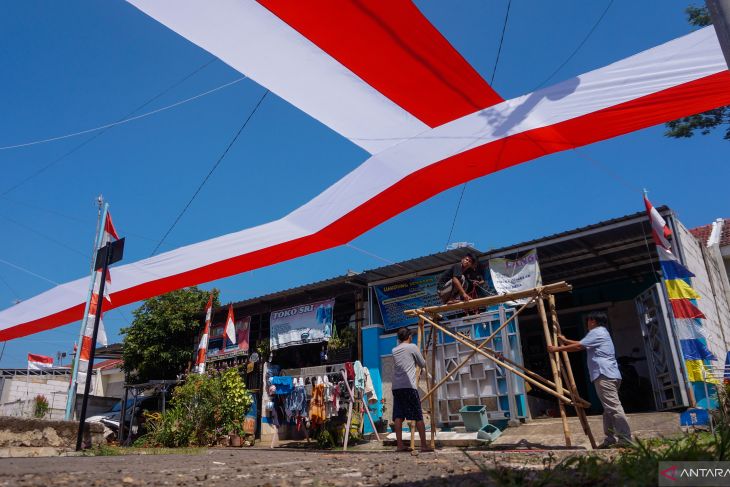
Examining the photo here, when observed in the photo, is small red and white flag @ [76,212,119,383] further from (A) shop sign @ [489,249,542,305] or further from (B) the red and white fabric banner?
(A) shop sign @ [489,249,542,305]

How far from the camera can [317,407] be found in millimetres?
9438

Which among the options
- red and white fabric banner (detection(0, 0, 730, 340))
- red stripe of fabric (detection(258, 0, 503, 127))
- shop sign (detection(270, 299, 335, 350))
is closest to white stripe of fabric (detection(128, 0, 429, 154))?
red and white fabric banner (detection(0, 0, 730, 340))

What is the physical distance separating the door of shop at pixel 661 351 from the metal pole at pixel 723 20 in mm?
6710

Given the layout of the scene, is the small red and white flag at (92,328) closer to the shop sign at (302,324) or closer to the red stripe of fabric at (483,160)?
the red stripe of fabric at (483,160)

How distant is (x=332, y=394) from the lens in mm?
9445

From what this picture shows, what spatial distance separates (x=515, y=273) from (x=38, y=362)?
2702cm

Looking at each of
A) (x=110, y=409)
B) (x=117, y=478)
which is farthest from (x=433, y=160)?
(x=110, y=409)

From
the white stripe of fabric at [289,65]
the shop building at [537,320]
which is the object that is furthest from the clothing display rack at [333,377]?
the white stripe of fabric at [289,65]

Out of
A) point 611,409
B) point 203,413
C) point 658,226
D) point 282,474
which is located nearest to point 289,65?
point 282,474

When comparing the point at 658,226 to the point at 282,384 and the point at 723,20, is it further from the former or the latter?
the point at 282,384

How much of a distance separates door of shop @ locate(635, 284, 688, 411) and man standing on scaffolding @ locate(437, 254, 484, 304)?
9.67ft

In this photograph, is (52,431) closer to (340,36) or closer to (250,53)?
(250,53)

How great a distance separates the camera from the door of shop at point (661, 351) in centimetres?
816

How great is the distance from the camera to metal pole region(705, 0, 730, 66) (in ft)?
9.11
